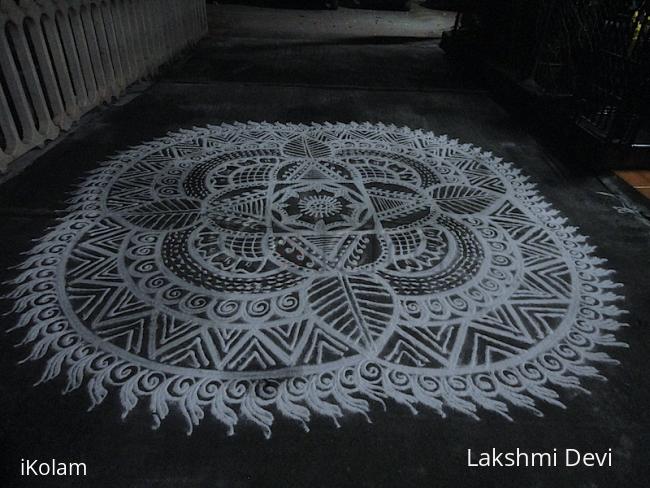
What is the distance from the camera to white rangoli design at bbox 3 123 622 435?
36.2 inches

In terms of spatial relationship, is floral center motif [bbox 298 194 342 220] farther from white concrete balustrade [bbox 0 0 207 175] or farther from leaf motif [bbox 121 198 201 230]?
white concrete balustrade [bbox 0 0 207 175]

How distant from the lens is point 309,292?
1.15 metres

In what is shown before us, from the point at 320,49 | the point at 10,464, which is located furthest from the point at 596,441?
the point at 320,49

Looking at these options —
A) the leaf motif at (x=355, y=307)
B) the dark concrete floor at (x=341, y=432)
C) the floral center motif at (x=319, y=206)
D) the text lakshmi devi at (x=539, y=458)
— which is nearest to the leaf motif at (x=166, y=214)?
the dark concrete floor at (x=341, y=432)

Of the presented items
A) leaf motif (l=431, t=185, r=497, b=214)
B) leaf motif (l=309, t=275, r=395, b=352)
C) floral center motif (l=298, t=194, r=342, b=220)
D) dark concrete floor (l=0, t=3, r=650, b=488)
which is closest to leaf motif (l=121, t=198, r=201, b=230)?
dark concrete floor (l=0, t=3, r=650, b=488)

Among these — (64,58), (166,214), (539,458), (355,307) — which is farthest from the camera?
(64,58)

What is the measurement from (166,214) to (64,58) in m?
1.19

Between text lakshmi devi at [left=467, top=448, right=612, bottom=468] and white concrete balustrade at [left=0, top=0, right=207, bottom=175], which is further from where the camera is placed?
white concrete balustrade at [left=0, top=0, right=207, bottom=175]

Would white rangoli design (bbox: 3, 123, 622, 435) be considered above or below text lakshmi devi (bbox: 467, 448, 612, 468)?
above

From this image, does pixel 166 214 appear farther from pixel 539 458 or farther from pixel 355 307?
pixel 539 458

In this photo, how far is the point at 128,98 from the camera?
250cm

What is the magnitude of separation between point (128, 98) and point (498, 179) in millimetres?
2157

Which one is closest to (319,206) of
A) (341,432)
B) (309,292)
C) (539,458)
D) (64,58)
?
(309,292)

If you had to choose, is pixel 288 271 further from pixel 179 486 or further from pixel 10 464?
pixel 10 464
